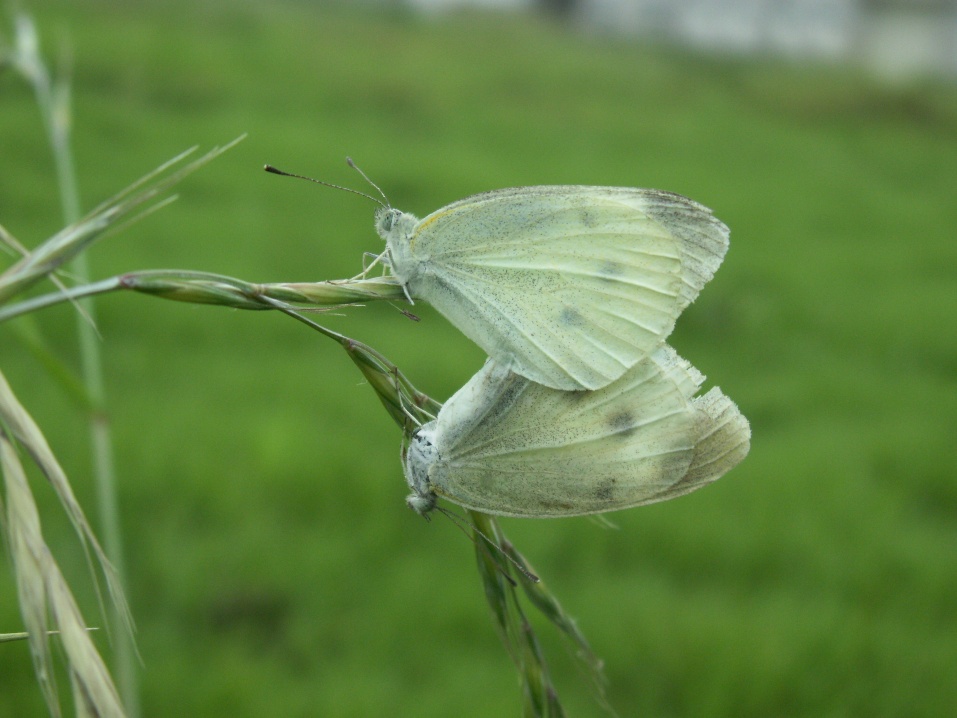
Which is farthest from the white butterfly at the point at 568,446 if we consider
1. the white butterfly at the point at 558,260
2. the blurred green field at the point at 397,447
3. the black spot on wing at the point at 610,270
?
the blurred green field at the point at 397,447

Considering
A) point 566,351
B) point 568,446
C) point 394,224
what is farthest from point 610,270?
point 568,446

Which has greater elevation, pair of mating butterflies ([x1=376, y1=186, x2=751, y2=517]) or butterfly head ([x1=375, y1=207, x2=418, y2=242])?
butterfly head ([x1=375, y1=207, x2=418, y2=242])

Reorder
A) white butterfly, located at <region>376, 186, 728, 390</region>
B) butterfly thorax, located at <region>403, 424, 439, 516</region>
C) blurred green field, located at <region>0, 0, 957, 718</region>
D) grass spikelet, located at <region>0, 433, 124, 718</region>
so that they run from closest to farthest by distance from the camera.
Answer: grass spikelet, located at <region>0, 433, 124, 718</region> → butterfly thorax, located at <region>403, 424, 439, 516</region> → white butterfly, located at <region>376, 186, 728, 390</region> → blurred green field, located at <region>0, 0, 957, 718</region>

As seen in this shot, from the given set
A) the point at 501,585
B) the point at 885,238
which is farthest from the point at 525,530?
the point at 885,238

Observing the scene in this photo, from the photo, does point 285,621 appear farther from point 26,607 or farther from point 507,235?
point 26,607

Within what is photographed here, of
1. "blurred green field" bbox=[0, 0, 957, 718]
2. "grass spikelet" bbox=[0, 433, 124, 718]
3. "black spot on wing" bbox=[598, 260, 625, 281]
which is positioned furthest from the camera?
"blurred green field" bbox=[0, 0, 957, 718]

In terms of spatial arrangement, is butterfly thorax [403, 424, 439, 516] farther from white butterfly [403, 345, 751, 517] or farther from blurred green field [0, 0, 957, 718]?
blurred green field [0, 0, 957, 718]

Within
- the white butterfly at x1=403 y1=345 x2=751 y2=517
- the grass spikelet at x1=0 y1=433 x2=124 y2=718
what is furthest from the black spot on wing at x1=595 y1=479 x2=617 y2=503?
the grass spikelet at x1=0 y1=433 x2=124 y2=718
